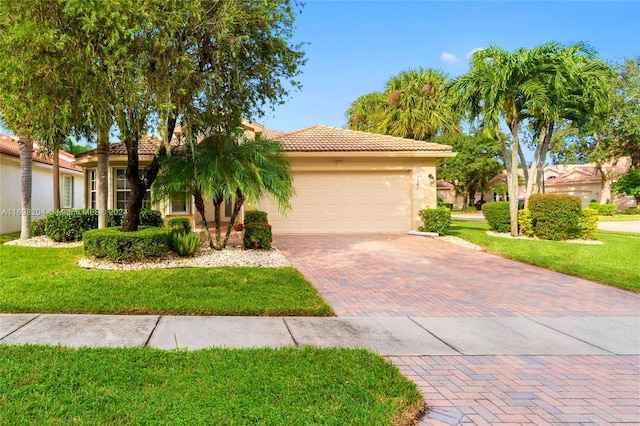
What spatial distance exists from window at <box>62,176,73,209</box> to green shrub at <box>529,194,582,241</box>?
2196 centimetres

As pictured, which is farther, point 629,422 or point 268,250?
point 268,250

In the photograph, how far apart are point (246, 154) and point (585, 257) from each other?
9354mm

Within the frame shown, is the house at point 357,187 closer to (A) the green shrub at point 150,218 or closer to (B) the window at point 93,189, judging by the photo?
(B) the window at point 93,189

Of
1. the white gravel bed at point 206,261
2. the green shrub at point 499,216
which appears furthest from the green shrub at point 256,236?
the green shrub at point 499,216

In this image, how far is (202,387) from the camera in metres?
2.99

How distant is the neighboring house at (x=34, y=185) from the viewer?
539 inches

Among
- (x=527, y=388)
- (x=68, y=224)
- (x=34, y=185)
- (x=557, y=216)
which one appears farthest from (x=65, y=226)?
(x=557, y=216)

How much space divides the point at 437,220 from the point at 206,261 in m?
9.21

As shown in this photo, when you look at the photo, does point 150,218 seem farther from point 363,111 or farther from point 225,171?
point 363,111

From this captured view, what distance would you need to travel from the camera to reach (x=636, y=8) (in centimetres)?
1091

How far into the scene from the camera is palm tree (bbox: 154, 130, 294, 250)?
852cm

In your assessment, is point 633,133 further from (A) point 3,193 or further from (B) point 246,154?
(A) point 3,193

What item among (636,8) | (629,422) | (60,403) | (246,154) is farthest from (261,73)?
(636,8)

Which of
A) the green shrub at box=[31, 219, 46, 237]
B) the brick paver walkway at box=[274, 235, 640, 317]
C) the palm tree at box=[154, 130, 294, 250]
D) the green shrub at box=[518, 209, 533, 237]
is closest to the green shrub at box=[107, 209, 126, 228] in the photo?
the green shrub at box=[31, 219, 46, 237]
